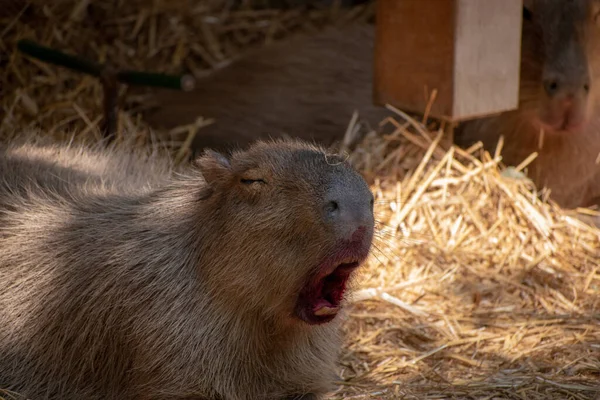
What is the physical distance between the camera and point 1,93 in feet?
18.8

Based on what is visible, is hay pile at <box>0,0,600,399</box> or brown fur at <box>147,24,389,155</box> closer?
hay pile at <box>0,0,600,399</box>

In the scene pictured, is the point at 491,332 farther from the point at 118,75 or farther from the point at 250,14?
the point at 250,14

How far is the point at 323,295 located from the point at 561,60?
7.48 ft

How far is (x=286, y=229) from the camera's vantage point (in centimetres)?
285

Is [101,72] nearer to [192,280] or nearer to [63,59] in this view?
[63,59]

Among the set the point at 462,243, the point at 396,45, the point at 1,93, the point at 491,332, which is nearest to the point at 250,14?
the point at 1,93

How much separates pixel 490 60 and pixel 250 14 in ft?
10.5

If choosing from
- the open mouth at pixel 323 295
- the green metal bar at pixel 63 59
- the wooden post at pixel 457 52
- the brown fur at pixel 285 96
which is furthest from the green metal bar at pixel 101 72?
the open mouth at pixel 323 295

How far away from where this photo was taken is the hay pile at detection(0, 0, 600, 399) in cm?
366

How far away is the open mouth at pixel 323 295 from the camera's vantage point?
2.88 meters

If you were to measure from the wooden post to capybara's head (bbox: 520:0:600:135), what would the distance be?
210 millimetres

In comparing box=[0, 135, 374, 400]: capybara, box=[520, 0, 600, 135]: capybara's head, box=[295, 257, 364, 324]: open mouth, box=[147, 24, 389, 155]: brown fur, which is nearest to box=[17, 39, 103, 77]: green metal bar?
box=[147, 24, 389, 155]: brown fur

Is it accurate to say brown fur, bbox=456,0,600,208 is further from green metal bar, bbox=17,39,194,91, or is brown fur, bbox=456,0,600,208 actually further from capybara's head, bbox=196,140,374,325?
capybara's head, bbox=196,140,374,325

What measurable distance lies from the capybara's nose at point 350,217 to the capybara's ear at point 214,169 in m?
0.41
